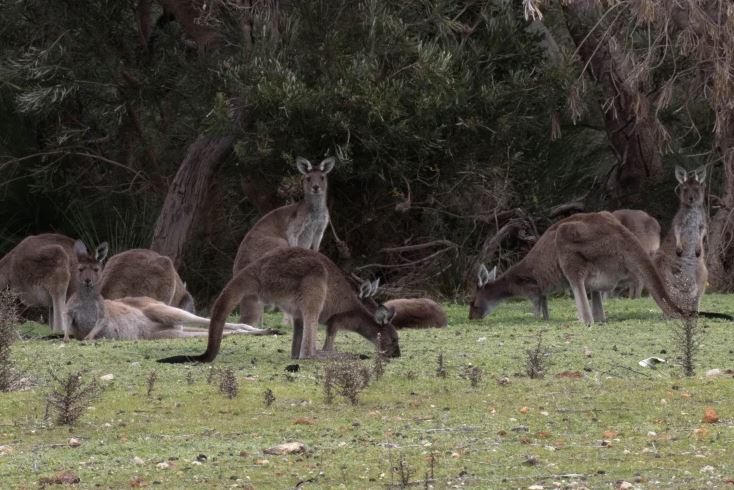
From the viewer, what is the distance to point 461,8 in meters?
19.5

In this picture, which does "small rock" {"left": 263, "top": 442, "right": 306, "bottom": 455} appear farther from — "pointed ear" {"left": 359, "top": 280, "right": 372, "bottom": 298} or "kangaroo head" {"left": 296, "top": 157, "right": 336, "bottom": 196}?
"kangaroo head" {"left": 296, "top": 157, "right": 336, "bottom": 196}

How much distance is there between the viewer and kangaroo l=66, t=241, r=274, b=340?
12.2 metres

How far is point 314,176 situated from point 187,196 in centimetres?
239

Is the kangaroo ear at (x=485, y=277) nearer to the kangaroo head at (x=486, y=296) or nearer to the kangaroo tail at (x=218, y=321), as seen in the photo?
the kangaroo head at (x=486, y=296)

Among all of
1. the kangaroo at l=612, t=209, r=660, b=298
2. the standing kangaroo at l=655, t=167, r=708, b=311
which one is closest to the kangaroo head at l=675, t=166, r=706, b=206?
the standing kangaroo at l=655, t=167, r=708, b=311

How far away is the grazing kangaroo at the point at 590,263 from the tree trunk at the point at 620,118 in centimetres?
564

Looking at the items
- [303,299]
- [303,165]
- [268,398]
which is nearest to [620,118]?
[303,165]

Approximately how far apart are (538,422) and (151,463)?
2.19 m

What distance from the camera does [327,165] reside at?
53.9 ft

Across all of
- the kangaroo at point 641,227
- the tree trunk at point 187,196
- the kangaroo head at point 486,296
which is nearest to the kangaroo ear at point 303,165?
the tree trunk at point 187,196

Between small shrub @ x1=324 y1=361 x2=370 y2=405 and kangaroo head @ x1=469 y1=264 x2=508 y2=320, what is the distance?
571 centimetres

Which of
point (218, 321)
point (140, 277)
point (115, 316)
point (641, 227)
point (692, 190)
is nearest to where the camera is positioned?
point (218, 321)

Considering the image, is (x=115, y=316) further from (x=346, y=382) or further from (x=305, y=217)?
(x=346, y=382)

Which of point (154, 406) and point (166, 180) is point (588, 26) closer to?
point (166, 180)
